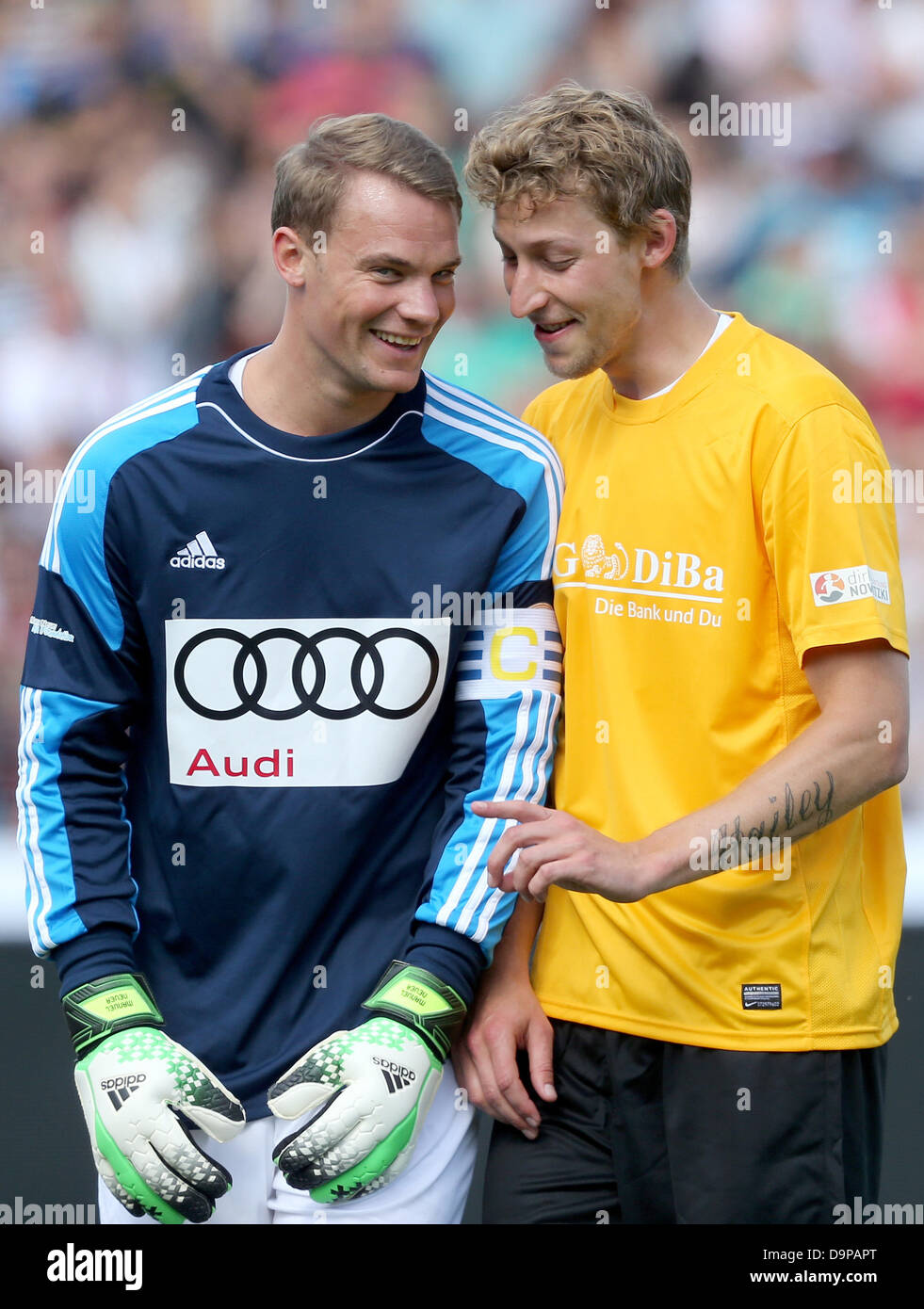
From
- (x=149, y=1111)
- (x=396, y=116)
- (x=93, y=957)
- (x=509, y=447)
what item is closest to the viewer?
(x=149, y=1111)

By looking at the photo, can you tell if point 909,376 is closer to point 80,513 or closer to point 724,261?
point 724,261

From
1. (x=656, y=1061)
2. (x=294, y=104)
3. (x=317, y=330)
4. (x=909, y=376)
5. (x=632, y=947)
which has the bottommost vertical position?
(x=656, y=1061)

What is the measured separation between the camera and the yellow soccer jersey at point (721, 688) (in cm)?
167

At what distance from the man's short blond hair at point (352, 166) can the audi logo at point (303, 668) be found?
0.49m

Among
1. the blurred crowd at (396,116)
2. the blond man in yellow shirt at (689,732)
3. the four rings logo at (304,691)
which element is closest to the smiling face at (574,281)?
the blond man in yellow shirt at (689,732)

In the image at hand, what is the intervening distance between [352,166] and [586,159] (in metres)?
0.28

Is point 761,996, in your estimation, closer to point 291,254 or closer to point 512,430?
point 512,430

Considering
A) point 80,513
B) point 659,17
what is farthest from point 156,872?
point 659,17

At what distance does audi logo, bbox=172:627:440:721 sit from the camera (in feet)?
5.60

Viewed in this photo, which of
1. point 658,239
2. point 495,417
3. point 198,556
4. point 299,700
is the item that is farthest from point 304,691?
point 658,239

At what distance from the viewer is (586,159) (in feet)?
5.75

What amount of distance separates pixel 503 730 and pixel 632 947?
0.31 metres

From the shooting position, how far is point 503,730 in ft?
5.67

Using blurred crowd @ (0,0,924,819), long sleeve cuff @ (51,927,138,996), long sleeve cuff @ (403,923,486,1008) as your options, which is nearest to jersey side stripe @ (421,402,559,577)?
long sleeve cuff @ (403,923,486,1008)
